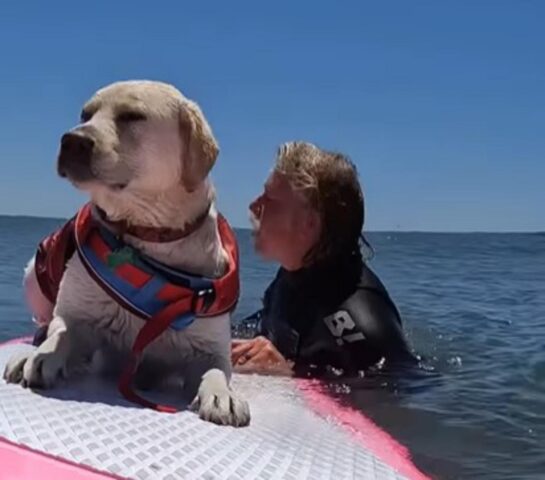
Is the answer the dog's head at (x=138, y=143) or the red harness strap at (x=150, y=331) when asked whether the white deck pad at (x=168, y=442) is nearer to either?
the red harness strap at (x=150, y=331)

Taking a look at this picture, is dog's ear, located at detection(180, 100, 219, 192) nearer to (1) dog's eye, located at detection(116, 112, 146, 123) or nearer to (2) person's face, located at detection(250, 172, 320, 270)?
(1) dog's eye, located at detection(116, 112, 146, 123)

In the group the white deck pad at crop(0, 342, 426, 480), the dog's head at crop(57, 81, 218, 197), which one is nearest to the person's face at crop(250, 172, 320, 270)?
the white deck pad at crop(0, 342, 426, 480)

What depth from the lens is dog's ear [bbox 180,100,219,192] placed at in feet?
10.2

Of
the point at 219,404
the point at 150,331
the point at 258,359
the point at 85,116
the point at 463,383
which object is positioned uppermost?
the point at 85,116

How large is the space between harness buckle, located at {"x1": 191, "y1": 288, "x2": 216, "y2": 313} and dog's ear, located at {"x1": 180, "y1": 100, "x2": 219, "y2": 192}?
1.21 ft

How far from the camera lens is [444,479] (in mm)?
3666

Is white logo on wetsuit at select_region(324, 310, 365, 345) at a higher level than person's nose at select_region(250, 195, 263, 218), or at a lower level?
lower

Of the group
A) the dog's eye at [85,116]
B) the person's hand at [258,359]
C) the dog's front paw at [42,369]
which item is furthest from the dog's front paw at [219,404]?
the person's hand at [258,359]

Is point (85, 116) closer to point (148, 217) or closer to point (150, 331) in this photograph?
point (148, 217)

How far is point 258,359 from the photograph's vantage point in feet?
15.8

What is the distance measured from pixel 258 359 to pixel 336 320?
0.53m

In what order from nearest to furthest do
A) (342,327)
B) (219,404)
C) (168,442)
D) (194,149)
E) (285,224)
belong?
(168,442)
(219,404)
(194,149)
(342,327)
(285,224)

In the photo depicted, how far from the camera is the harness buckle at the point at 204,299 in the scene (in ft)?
10.1

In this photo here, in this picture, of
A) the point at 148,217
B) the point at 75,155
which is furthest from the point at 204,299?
the point at 75,155
